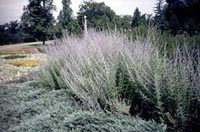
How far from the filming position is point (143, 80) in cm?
311

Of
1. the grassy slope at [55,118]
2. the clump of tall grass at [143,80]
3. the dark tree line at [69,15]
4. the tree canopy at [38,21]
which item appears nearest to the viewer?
the grassy slope at [55,118]

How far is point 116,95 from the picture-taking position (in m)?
3.41

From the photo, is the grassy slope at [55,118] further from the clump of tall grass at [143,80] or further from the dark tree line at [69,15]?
the dark tree line at [69,15]

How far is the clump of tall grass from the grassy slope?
11.5 inches

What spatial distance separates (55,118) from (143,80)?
1.14m

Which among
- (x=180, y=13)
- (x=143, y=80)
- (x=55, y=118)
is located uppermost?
(x=180, y=13)

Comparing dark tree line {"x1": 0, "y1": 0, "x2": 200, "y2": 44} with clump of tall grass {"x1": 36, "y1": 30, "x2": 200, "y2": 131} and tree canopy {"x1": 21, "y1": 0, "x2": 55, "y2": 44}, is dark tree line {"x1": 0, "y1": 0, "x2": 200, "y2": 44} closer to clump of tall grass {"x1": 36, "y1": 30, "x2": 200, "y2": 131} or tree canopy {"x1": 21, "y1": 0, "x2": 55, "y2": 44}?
tree canopy {"x1": 21, "y1": 0, "x2": 55, "y2": 44}

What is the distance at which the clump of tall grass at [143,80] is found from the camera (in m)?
2.79

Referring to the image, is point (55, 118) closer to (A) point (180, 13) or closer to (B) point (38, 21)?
(A) point (180, 13)

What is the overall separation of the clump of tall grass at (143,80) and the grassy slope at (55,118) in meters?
0.29

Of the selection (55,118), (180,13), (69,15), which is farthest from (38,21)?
(55,118)

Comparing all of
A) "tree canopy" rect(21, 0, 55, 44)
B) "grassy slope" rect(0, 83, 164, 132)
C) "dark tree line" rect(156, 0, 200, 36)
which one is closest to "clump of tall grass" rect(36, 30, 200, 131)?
"grassy slope" rect(0, 83, 164, 132)

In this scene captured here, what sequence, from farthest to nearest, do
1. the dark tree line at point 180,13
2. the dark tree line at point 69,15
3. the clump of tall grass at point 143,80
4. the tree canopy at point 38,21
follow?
1. the tree canopy at point 38,21
2. the dark tree line at point 69,15
3. the dark tree line at point 180,13
4. the clump of tall grass at point 143,80

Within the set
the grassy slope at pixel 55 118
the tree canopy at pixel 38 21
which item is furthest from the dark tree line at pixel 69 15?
the grassy slope at pixel 55 118
